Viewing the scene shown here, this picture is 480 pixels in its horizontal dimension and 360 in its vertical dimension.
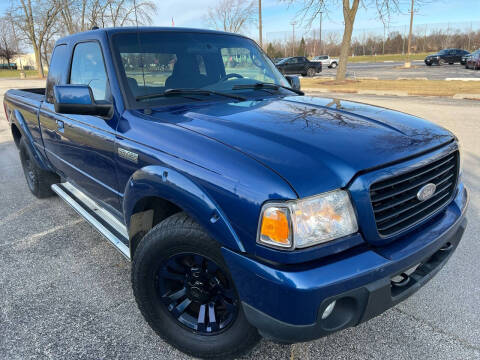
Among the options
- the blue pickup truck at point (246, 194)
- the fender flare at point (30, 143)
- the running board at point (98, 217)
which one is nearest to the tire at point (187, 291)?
the blue pickup truck at point (246, 194)

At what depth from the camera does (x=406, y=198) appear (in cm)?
182

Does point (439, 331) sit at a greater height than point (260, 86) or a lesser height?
lesser

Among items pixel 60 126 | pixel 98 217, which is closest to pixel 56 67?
pixel 60 126

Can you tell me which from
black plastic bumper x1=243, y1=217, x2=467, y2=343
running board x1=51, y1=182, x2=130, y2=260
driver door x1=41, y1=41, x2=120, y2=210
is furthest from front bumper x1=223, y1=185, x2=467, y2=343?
driver door x1=41, y1=41, x2=120, y2=210

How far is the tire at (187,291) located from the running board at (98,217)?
43cm

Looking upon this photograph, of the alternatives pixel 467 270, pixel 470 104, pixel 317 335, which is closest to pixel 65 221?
pixel 317 335

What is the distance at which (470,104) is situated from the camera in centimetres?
1127

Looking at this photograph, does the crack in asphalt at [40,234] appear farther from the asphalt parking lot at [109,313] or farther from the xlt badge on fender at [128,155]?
the xlt badge on fender at [128,155]

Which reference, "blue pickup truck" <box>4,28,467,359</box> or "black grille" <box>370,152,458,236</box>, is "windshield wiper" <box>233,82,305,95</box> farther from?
"black grille" <box>370,152,458,236</box>

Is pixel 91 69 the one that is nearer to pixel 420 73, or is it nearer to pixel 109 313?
pixel 109 313

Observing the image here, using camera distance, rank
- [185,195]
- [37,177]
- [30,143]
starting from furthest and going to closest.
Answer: [37,177] → [30,143] → [185,195]

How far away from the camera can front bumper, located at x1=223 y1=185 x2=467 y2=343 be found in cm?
151

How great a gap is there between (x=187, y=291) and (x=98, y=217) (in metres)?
1.35

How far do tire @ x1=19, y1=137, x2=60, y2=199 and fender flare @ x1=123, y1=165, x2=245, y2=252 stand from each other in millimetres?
2755
